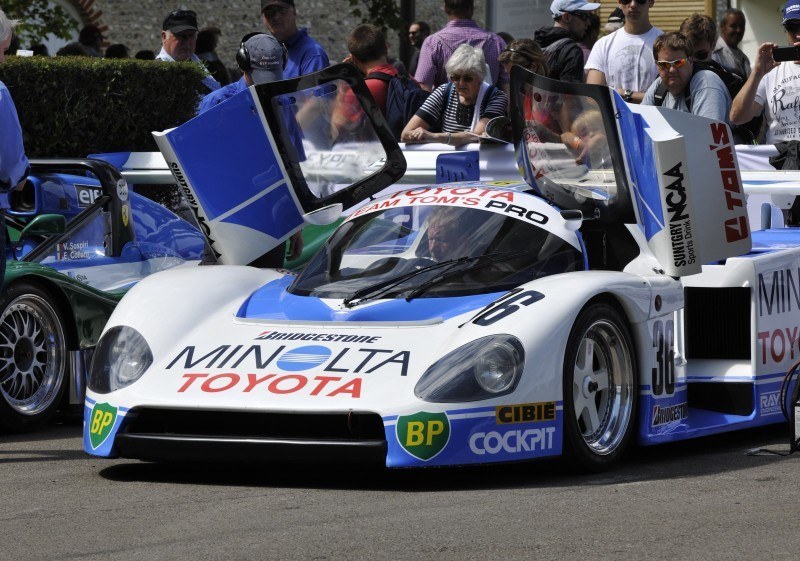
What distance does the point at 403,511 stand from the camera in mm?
5234

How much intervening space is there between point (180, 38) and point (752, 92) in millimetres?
4645

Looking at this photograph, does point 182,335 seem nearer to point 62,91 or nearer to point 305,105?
point 305,105

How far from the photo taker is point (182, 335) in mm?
6414

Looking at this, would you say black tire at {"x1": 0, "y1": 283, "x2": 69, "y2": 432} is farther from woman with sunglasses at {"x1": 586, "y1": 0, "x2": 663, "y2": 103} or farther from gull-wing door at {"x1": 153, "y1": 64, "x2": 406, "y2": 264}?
woman with sunglasses at {"x1": 586, "y1": 0, "x2": 663, "y2": 103}

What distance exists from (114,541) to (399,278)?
7.41 feet

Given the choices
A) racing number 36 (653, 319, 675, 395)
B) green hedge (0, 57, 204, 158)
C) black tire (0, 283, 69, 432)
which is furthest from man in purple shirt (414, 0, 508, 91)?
racing number 36 (653, 319, 675, 395)

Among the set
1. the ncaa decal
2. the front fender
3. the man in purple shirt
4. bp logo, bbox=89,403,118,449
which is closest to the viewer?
bp logo, bbox=89,403,118,449

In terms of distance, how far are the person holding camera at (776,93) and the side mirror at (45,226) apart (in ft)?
14.3

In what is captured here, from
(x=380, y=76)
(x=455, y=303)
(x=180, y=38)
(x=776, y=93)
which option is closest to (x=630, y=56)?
(x=776, y=93)

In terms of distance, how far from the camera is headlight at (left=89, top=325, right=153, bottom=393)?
625cm

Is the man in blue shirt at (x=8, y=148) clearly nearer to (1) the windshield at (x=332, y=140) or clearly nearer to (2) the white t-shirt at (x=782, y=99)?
(1) the windshield at (x=332, y=140)

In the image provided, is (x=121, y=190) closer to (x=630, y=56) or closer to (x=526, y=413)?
(x=526, y=413)

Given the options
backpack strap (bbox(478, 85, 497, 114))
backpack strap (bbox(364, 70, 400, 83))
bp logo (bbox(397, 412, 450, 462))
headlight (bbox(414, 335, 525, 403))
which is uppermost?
backpack strap (bbox(364, 70, 400, 83))

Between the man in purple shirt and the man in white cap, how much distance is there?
37cm
